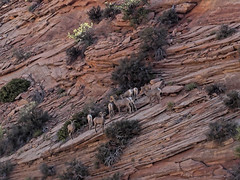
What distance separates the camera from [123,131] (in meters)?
15.8

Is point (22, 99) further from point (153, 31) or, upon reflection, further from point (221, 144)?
point (221, 144)

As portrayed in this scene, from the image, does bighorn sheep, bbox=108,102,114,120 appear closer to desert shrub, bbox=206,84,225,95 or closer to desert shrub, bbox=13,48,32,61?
desert shrub, bbox=206,84,225,95

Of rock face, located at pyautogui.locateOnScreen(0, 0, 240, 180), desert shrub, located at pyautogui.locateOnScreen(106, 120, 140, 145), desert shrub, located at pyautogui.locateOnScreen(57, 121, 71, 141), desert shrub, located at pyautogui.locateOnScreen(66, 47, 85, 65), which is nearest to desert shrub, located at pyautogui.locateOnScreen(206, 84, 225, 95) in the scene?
rock face, located at pyautogui.locateOnScreen(0, 0, 240, 180)

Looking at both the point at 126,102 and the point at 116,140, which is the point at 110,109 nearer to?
the point at 126,102

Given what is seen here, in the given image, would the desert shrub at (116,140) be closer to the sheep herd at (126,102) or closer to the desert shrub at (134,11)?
the sheep herd at (126,102)

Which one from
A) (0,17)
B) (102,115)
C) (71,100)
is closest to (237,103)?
(102,115)

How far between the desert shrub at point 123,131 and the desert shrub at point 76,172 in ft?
5.67

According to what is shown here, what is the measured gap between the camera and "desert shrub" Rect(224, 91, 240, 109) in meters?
14.1

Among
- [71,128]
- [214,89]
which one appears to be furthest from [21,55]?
[214,89]

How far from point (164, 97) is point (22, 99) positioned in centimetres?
1092

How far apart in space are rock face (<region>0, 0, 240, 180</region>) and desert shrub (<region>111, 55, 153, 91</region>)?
2.33 feet

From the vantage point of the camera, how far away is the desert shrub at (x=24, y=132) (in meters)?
20.2

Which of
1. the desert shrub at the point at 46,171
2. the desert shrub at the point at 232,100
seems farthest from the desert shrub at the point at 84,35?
the desert shrub at the point at 232,100

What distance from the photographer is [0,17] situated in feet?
110
